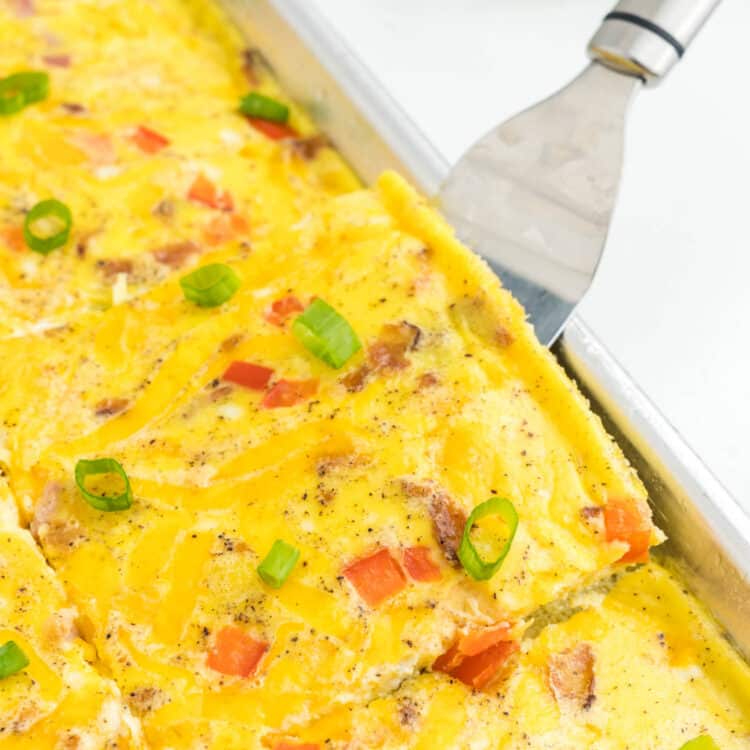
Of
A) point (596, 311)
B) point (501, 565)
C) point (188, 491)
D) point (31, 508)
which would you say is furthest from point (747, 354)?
point (31, 508)

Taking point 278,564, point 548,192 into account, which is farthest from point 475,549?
point 548,192

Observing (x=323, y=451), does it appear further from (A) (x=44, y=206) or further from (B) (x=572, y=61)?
(B) (x=572, y=61)

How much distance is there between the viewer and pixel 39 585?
269 centimetres

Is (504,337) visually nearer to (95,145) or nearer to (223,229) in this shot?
(223,229)

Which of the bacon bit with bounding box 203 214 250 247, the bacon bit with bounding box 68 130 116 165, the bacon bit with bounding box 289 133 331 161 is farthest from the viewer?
the bacon bit with bounding box 289 133 331 161

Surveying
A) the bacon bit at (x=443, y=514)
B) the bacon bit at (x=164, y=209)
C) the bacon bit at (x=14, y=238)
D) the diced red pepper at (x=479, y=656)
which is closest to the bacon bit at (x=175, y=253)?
the bacon bit at (x=164, y=209)

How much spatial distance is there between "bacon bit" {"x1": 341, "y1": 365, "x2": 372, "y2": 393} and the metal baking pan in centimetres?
61

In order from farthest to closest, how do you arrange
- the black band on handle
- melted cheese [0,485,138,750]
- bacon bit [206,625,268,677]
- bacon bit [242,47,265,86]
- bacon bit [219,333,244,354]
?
1. bacon bit [242,47,265,86]
2. the black band on handle
3. bacon bit [219,333,244,354]
4. bacon bit [206,625,268,677]
5. melted cheese [0,485,138,750]

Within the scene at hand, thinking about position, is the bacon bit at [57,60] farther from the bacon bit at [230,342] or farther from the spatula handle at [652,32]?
the spatula handle at [652,32]

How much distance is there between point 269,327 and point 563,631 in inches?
44.3

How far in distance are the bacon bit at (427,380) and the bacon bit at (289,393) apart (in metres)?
0.27

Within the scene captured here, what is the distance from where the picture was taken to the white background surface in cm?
402

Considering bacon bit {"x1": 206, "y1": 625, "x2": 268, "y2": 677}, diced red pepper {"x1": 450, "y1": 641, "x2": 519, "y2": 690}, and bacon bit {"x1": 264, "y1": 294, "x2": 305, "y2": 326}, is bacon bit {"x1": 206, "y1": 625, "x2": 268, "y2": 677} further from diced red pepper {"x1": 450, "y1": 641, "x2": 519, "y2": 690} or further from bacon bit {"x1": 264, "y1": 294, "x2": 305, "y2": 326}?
bacon bit {"x1": 264, "y1": 294, "x2": 305, "y2": 326}

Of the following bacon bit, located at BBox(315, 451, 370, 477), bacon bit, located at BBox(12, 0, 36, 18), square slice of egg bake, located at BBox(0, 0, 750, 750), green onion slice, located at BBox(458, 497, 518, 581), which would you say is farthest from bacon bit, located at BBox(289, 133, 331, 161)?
green onion slice, located at BBox(458, 497, 518, 581)
